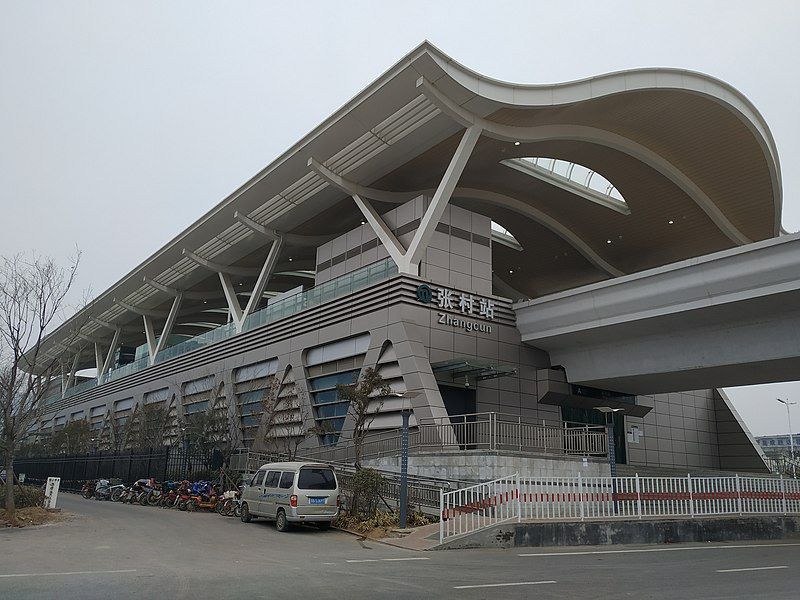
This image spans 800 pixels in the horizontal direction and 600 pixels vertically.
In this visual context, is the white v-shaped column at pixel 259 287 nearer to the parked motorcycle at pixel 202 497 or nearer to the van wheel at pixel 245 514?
the parked motorcycle at pixel 202 497

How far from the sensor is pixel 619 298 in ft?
79.4

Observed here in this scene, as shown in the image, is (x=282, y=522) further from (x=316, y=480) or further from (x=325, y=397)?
(x=325, y=397)

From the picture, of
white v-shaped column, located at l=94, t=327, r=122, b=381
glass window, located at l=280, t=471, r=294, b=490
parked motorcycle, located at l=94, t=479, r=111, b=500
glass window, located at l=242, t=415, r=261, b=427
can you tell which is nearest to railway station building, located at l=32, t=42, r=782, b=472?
glass window, located at l=242, t=415, r=261, b=427

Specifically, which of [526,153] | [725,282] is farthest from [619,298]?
[526,153]

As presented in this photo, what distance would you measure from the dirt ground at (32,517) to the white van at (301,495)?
6455 mm

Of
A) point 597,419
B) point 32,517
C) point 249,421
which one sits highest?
point 597,419

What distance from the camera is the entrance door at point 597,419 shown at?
30.6 meters

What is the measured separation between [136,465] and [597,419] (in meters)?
23.6

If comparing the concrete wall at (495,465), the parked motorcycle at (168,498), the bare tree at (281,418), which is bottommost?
the parked motorcycle at (168,498)

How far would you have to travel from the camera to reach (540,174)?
Answer: 101 feet

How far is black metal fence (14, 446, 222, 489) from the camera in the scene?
31391mm

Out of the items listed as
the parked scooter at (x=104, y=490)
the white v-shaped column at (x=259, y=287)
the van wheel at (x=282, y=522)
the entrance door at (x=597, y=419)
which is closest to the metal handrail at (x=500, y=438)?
the van wheel at (x=282, y=522)

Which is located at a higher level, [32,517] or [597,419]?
[597,419]

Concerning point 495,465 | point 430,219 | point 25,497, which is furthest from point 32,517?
point 430,219
